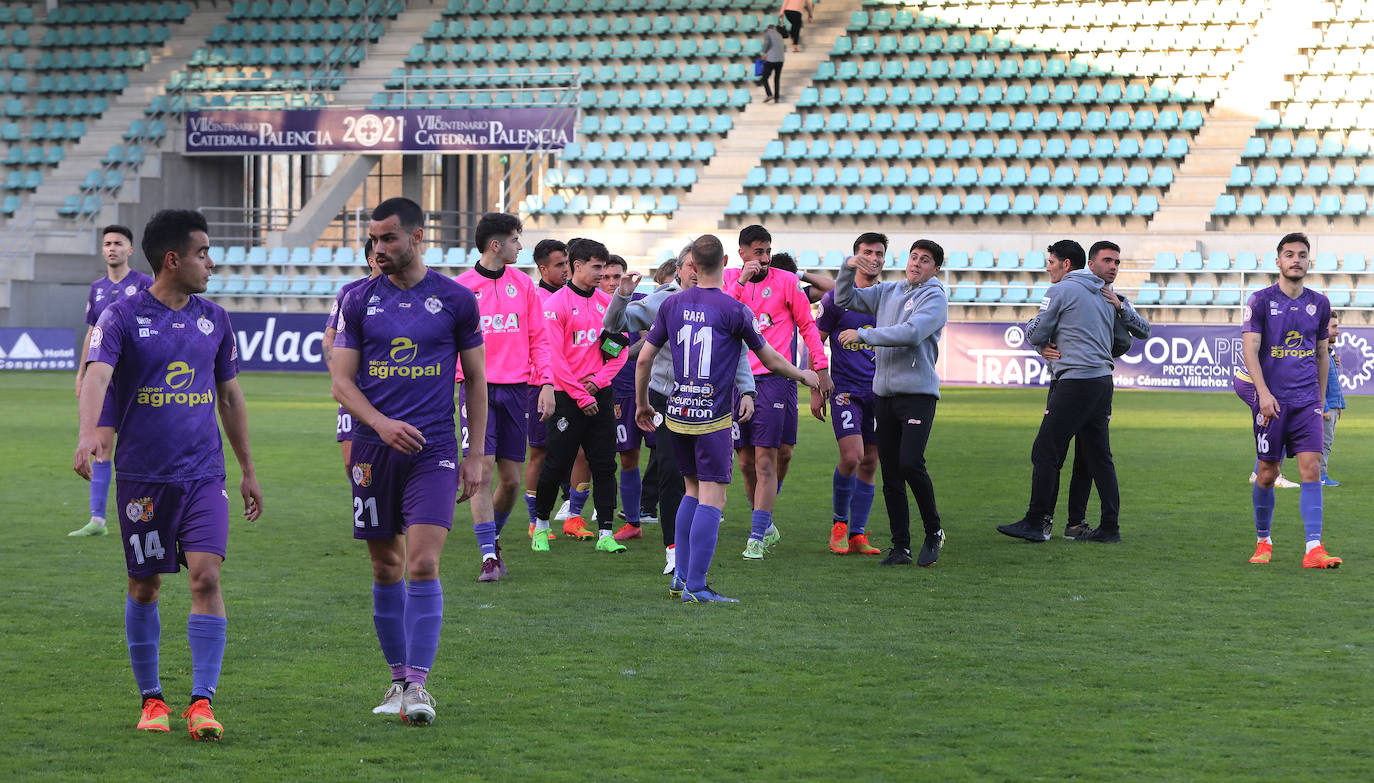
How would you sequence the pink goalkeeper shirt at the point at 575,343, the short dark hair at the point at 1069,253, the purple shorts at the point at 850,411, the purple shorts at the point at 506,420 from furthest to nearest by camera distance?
the short dark hair at the point at 1069,253, the purple shorts at the point at 850,411, the pink goalkeeper shirt at the point at 575,343, the purple shorts at the point at 506,420

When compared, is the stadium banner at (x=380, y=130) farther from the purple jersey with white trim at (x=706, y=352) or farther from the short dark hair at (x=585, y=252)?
the purple jersey with white trim at (x=706, y=352)

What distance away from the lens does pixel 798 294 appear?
10.0 m

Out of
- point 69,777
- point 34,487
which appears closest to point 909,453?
point 69,777

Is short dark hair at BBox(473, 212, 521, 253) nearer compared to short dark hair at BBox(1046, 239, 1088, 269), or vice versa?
short dark hair at BBox(473, 212, 521, 253)

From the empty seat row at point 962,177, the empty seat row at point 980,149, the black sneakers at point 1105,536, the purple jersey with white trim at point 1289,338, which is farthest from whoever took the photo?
the empty seat row at point 980,149

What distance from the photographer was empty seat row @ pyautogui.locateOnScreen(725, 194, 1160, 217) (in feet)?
101

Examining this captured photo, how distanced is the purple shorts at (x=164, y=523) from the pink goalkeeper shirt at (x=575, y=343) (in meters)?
4.73

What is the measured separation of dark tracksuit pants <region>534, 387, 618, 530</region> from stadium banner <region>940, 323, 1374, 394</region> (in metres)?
17.7

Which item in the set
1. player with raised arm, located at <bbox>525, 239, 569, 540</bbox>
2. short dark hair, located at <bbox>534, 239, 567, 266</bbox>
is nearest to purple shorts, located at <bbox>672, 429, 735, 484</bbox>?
player with raised arm, located at <bbox>525, 239, 569, 540</bbox>

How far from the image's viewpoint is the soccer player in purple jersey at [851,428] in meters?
10.3

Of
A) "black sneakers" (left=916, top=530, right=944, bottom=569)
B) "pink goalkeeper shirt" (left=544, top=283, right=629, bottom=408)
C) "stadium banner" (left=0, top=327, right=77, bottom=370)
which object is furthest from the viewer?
"stadium banner" (left=0, top=327, right=77, bottom=370)

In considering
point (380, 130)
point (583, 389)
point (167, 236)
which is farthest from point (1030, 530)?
point (380, 130)

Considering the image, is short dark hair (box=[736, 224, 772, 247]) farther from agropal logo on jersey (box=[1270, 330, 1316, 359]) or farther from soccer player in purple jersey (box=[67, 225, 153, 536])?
soccer player in purple jersey (box=[67, 225, 153, 536])

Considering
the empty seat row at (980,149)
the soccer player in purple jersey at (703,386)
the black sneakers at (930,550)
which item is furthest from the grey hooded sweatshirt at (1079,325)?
the empty seat row at (980,149)
